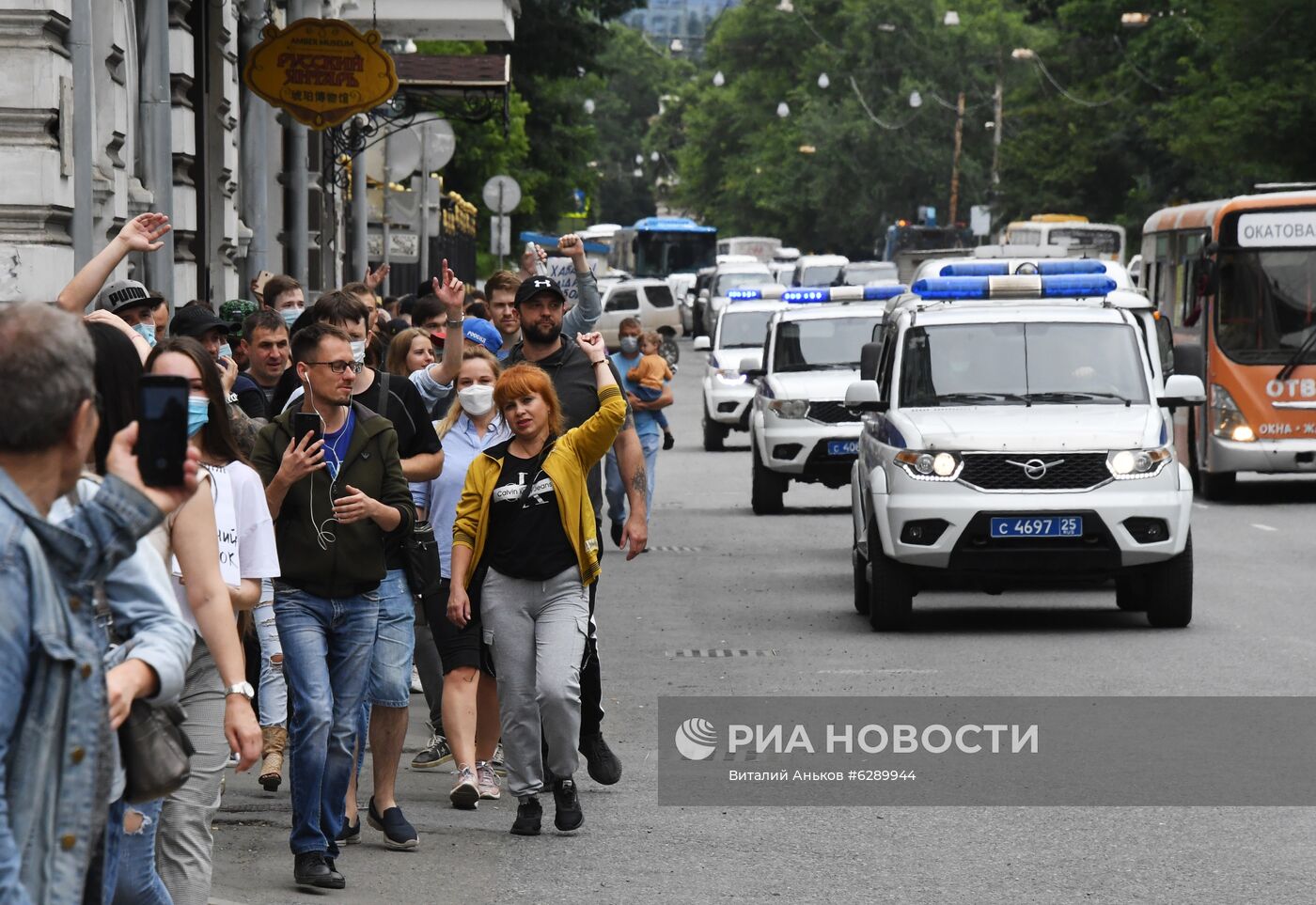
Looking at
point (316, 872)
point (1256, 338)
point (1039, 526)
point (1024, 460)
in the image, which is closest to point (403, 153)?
point (1256, 338)

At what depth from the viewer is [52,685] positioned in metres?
3.84

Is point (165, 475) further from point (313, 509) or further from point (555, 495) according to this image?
point (555, 495)

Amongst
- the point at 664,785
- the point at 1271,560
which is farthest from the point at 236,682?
the point at 1271,560

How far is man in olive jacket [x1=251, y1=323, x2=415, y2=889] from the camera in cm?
730

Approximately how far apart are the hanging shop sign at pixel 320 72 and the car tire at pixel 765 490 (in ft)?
21.5

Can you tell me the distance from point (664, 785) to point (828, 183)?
305 feet

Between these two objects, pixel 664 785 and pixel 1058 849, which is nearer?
pixel 1058 849

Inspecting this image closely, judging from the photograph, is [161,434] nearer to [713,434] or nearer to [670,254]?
[713,434]

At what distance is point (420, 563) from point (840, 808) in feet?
6.26

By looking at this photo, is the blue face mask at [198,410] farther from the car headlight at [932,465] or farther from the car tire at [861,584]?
the car tire at [861,584]

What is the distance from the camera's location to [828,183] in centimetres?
10119

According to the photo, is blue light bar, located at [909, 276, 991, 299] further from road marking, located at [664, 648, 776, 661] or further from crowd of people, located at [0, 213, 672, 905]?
crowd of people, located at [0, 213, 672, 905]

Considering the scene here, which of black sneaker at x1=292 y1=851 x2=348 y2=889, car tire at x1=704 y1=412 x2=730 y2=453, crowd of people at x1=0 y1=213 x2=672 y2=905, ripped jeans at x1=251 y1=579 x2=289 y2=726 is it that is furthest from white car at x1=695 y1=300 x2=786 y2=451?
black sneaker at x1=292 y1=851 x2=348 y2=889

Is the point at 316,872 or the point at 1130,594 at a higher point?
the point at 316,872
